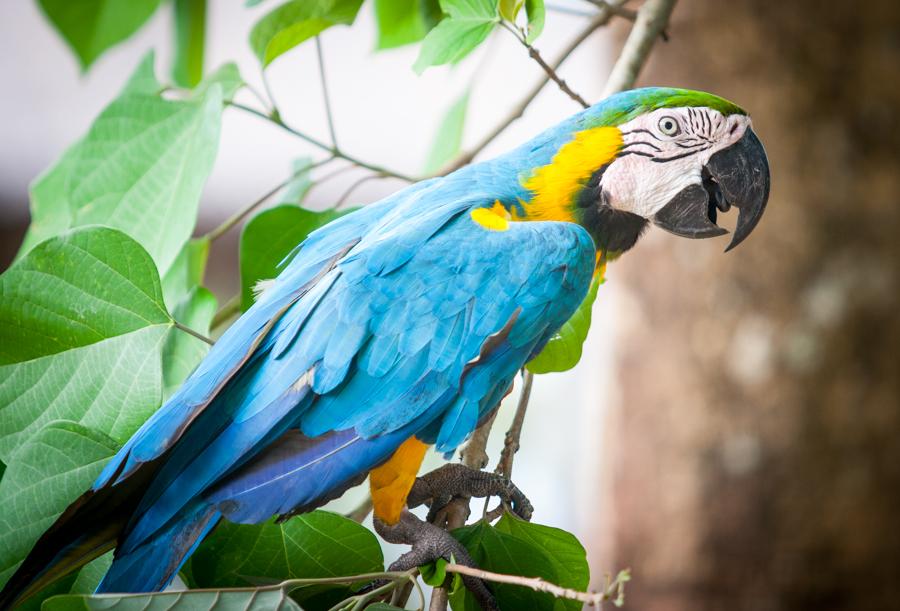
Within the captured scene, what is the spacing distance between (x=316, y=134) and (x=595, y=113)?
8.00 ft

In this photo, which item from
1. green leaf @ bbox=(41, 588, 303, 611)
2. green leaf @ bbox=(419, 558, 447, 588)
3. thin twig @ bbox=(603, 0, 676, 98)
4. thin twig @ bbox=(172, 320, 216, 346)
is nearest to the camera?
green leaf @ bbox=(41, 588, 303, 611)

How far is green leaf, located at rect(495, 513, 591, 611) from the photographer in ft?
2.34

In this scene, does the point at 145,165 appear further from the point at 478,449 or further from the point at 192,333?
the point at 478,449

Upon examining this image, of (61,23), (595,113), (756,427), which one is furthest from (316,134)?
(595,113)

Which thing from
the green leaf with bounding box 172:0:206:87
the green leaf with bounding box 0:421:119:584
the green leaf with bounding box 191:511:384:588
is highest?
the green leaf with bounding box 172:0:206:87

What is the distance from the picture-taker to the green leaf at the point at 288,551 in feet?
2.28

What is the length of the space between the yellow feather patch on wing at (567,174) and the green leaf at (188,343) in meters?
0.33

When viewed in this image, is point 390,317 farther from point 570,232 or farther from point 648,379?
point 648,379

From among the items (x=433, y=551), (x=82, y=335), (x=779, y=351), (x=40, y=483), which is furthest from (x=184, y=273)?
(x=779, y=351)

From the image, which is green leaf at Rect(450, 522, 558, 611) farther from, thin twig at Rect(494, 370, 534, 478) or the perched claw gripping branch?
thin twig at Rect(494, 370, 534, 478)

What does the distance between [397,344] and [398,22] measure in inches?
20.3

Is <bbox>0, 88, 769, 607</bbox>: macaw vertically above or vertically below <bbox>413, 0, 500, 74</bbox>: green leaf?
below

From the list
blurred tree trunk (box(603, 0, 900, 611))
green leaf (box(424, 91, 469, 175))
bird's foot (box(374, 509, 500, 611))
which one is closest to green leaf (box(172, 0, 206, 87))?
green leaf (box(424, 91, 469, 175))

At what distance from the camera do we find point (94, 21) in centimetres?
94
